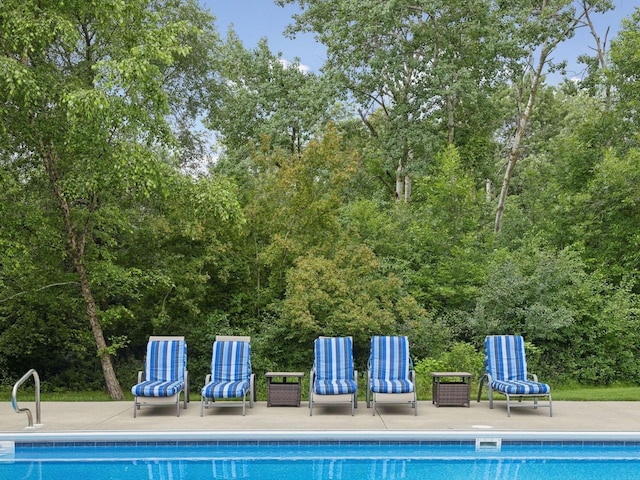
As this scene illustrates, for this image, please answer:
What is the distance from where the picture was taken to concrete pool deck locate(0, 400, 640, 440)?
730cm

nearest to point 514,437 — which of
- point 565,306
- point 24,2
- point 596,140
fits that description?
point 565,306

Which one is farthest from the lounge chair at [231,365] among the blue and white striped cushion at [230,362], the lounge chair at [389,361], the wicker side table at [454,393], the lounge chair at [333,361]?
the wicker side table at [454,393]

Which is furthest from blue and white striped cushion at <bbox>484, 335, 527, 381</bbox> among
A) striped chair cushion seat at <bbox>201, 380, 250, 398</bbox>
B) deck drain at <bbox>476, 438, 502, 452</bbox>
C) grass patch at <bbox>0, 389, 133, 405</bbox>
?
grass patch at <bbox>0, 389, 133, 405</bbox>

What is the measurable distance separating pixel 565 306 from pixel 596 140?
7211 millimetres

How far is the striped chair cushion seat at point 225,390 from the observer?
828cm

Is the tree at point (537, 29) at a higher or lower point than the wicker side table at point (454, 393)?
higher

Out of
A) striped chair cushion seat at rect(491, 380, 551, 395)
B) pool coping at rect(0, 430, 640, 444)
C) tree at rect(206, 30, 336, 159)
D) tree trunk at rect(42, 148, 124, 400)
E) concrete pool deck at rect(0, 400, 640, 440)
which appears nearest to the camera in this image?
Result: pool coping at rect(0, 430, 640, 444)

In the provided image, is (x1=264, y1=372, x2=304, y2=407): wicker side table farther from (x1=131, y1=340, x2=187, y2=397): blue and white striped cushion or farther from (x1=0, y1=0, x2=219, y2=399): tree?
(x1=0, y1=0, x2=219, y2=399): tree

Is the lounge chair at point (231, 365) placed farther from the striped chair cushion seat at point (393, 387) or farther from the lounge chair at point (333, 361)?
the striped chair cushion seat at point (393, 387)

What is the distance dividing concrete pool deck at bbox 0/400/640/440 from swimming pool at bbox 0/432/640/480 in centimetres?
14

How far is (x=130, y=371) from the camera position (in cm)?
1336

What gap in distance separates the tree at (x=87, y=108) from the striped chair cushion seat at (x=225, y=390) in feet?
9.62

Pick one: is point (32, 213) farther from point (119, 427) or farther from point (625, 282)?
point (625, 282)

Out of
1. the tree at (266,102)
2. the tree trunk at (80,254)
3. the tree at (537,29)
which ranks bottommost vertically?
the tree trunk at (80,254)
